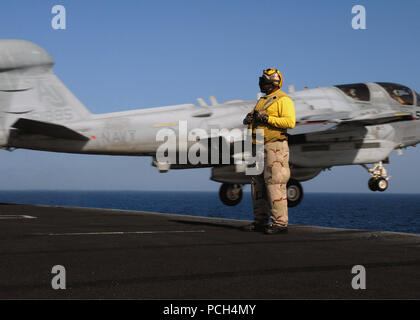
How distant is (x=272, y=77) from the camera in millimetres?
8781

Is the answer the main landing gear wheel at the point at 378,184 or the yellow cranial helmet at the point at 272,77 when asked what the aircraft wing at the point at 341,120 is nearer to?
the main landing gear wheel at the point at 378,184

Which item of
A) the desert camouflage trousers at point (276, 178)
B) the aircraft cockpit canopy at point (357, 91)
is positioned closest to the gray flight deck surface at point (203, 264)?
the desert camouflage trousers at point (276, 178)

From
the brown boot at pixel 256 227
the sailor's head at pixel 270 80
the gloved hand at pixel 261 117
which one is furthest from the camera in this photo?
the brown boot at pixel 256 227

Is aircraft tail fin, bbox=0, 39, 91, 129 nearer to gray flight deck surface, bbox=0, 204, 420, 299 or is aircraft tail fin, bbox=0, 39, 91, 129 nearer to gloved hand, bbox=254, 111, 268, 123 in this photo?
gray flight deck surface, bbox=0, 204, 420, 299

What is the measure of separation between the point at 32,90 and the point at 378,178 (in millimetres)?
11689

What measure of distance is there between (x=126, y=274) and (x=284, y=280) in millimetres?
1483

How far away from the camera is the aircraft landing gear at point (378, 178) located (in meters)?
16.0

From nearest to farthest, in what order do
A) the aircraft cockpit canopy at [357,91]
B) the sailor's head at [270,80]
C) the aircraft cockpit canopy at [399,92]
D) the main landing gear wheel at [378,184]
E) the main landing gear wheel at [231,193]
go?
the sailor's head at [270,80] < the main landing gear wheel at [378,184] < the aircraft cockpit canopy at [357,91] < the aircraft cockpit canopy at [399,92] < the main landing gear wheel at [231,193]

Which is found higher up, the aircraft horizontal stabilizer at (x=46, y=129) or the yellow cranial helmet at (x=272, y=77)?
the yellow cranial helmet at (x=272, y=77)

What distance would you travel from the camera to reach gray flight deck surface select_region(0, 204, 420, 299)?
395 cm

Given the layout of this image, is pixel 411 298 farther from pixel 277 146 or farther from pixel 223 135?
pixel 223 135

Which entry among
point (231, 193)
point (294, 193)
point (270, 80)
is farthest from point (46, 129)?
point (270, 80)

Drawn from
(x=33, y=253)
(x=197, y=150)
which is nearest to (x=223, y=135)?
(x=197, y=150)
